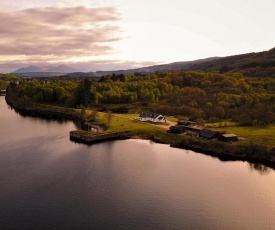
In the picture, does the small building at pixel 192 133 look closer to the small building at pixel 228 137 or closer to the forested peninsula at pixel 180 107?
the forested peninsula at pixel 180 107

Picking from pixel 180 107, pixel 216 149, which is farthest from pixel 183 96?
pixel 216 149

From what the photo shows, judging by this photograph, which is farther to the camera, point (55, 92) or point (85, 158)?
point (55, 92)

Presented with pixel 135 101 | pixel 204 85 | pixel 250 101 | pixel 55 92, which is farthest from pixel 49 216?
pixel 204 85

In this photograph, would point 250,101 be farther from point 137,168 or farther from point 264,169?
point 137,168

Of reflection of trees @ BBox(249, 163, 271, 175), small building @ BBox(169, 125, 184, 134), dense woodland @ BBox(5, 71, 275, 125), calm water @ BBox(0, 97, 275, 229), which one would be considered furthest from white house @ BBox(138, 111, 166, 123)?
reflection of trees @ BBox(249, 163, 271, 175)

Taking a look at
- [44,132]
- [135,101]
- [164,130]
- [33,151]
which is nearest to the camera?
→ [33,151]

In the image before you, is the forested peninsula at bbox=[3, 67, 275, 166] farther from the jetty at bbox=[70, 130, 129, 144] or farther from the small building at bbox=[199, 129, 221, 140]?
the jetty at bbox=[70, 130, 129, 144]
